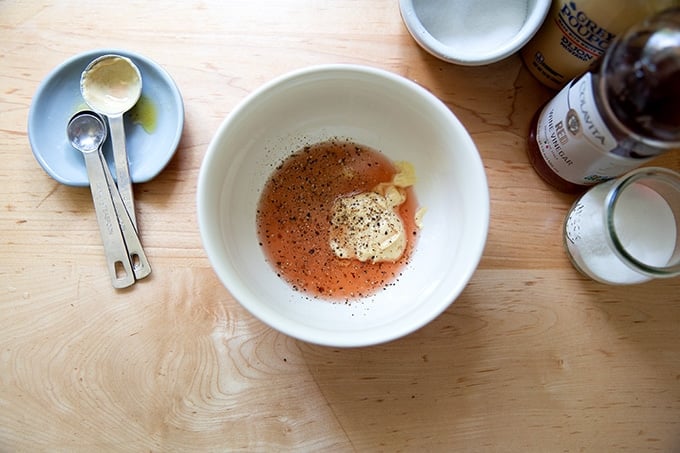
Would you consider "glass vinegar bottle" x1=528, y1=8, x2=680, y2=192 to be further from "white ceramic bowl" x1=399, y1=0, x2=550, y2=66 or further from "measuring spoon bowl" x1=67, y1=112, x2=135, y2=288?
"measuring spoon bowl" x1=67, y1=112, x2=135, y2=288

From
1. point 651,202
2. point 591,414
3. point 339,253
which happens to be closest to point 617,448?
point 591,414

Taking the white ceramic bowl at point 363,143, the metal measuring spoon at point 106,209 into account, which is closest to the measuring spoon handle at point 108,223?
the metal measuring spoon at point 106,209

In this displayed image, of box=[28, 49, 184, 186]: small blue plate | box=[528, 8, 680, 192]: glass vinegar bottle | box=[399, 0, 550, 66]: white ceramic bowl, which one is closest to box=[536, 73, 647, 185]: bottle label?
box=[528, 8, 680, 192]: glass vinegar bottle

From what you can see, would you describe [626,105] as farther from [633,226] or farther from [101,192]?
[101,192]

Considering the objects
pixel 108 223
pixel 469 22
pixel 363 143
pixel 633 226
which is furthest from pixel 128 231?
pixel 633 226

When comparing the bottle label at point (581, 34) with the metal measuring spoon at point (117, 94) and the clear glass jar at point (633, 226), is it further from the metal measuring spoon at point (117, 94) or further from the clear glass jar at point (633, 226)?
the metal measuring spoon at point (117, 94)

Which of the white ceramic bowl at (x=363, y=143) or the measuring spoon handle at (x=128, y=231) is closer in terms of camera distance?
the white ceramic bowl at (x=363, y=143)

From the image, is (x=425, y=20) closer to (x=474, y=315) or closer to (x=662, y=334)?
(x=474, y=315)
